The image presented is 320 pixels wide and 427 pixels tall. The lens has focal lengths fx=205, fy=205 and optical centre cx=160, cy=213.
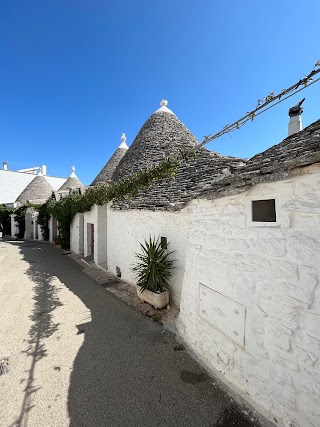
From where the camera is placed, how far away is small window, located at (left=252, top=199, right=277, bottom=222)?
2.81m

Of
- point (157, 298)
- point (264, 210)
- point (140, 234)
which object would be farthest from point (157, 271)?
point (264, 210)

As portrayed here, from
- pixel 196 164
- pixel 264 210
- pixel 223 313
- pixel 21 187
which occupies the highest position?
pixel 21 187

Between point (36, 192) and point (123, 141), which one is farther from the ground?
point (123, 141)

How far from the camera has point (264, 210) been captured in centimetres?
292

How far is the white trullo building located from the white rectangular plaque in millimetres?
15

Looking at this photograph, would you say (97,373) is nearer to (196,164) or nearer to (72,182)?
(196,164)

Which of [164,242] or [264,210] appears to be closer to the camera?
[264,210]

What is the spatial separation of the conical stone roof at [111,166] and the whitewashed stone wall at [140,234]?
625 cm

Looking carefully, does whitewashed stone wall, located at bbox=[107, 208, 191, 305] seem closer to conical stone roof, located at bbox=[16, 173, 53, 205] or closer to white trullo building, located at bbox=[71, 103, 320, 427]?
white trullo building, located at bbox=[71, 103, 320, 427]

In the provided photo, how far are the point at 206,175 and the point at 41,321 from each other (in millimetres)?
6534

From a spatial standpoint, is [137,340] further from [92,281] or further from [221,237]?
[92,281]

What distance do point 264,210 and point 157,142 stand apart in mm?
9379

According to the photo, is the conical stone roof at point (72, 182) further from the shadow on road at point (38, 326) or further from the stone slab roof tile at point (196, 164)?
the shadow on road at point (38, 326)

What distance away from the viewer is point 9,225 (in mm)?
27641
